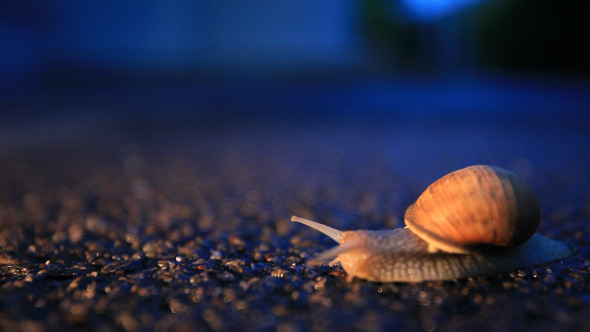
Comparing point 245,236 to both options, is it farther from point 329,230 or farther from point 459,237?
point 459,237

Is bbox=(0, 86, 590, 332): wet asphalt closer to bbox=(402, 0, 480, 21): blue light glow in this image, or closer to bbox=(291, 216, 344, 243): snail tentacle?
bbox=(291, 216, 344, 243): snail tentacle

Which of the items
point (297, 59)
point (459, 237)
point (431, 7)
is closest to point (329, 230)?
point (459, 237)

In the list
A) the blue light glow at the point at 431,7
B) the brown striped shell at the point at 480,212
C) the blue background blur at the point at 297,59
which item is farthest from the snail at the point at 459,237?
the blue light glow at the point at 431,7

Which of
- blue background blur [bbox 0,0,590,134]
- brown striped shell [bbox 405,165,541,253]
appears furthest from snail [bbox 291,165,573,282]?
blue background blur [bbox 0,0,590,134]

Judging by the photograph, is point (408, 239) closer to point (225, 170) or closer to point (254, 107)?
point (225, 170)

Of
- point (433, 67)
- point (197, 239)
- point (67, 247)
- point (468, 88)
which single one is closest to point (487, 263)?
point (197, 239)

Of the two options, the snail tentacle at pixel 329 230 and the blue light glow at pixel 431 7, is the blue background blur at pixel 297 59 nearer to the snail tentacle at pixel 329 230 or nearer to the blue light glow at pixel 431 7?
the blue light glow at pixel 431 7
